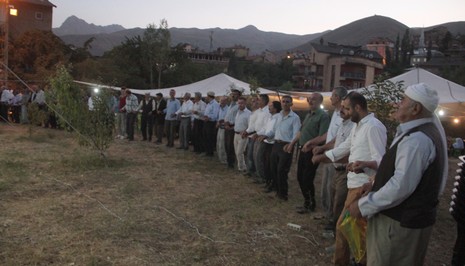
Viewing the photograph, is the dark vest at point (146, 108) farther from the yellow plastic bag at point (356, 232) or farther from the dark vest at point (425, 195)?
the dark vest at point (425, 195)

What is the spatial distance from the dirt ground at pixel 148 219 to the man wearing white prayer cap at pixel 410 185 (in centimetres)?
195

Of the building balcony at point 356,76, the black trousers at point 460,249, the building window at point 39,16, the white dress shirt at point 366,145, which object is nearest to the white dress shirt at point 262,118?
the white dress shirt at point 366,145

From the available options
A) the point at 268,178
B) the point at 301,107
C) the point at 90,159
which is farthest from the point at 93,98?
the point at 301,107

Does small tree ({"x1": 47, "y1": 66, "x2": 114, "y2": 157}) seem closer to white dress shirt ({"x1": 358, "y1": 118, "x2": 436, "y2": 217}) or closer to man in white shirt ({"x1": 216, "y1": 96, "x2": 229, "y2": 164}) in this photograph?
man in white shirt ({"x1": 216, "y1": 96, "x2": 229, "y2": 164})

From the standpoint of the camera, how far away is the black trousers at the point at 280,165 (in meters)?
6.68

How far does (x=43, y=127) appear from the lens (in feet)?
52.3

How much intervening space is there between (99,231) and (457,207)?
432cm

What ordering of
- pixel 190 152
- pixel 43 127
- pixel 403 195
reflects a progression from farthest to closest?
pixel 43 127
pixel 190 152
pixel 403 195

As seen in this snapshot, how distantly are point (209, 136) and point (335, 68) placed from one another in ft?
156

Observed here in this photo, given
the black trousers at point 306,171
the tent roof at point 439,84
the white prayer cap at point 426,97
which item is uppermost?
the tent roof at point 439,84

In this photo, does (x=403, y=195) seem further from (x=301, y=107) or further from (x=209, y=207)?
(x=301, y=107)

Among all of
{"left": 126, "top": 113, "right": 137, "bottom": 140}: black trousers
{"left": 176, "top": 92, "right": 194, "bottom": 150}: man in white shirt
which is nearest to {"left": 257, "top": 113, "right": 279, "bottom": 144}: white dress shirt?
{"left": 176, "top": 92, "right": 194, "bottom": 150}: man in white shirt

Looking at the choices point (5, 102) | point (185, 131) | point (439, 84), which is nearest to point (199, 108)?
point (185, 131)

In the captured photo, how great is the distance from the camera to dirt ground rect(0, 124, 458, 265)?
172 inches
